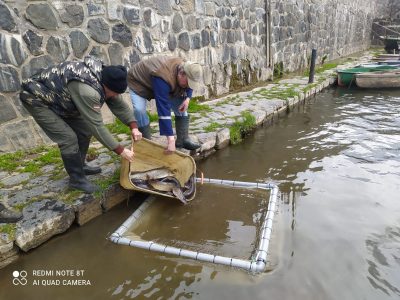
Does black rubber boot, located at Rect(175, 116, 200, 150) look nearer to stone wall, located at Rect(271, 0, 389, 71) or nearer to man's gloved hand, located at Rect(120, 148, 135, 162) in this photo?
man's gloved hand, located at Rect(120, 148, 135, 162)

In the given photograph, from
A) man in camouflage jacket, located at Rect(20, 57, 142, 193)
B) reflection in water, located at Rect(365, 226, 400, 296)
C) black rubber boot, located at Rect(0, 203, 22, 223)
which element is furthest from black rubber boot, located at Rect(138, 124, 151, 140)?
reflection in water, located at Rect(365, 226, 400, 296)

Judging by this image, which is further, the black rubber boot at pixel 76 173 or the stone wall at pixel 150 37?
the stone wall at pixel 150 37

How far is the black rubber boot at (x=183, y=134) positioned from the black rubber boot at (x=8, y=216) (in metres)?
2.04

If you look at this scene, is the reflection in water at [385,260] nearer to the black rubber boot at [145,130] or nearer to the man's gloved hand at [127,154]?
the man's gloved hand at [127,154]

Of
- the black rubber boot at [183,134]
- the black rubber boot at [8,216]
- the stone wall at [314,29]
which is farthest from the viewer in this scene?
the stone wall at [314,29]

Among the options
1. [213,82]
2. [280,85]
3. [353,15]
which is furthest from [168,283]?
[353,15]

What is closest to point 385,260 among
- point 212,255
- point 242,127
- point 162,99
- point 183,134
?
point 212,255

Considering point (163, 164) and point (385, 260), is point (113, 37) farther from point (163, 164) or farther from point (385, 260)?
point (385, 260)

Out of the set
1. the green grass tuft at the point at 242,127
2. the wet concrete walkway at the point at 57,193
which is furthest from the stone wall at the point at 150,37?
the green grass tuft at the point at 242,127

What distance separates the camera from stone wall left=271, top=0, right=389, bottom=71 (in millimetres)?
9812

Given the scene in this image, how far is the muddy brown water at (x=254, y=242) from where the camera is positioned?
2.34m

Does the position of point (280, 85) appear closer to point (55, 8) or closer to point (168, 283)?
point (55, 8)

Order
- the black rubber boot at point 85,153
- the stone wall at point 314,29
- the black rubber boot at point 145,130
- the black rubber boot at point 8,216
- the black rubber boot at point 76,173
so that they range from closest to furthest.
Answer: the black rubber boot at point 8,216, the black rubber boot at point 76,173, the black rubber boot at point 85,153, the black rubber boot at point 145,130, the stone wall at point 314,29

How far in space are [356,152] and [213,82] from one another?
137 inches
